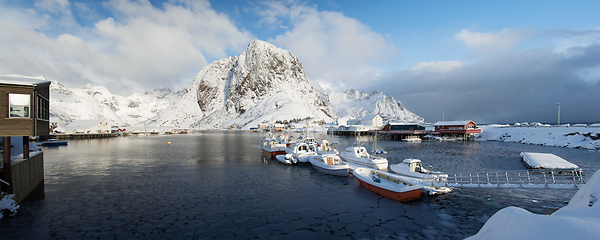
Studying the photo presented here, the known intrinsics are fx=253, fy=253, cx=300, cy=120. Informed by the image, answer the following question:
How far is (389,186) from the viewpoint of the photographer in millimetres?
18531

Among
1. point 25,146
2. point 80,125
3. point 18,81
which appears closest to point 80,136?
point 80,125

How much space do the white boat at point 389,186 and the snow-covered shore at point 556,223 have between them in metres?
10.3

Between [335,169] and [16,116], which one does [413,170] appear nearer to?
[335,169]

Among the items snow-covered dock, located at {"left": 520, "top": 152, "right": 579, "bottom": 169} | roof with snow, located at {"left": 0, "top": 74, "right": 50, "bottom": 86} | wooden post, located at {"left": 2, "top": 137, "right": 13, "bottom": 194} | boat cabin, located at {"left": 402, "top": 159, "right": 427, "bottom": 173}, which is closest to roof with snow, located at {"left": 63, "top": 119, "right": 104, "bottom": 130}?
wooden post, located at {"left": 2, "top": 137, "right": 13, "bottom": 194}

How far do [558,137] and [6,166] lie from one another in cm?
8907

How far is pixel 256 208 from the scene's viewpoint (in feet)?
53.9

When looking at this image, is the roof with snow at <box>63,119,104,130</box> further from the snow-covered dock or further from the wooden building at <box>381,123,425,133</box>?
the snow-covered dock

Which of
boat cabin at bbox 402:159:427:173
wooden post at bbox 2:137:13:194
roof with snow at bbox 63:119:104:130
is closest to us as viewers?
wooden post at bbox 2:137:13:194

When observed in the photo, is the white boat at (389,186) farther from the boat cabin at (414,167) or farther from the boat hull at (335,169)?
the boat cabin at (414,167)

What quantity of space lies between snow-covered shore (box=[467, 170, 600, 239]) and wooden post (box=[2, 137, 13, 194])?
74.7ft

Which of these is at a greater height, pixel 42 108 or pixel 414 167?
pixel 42 108

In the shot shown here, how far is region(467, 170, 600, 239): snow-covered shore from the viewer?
476 cm

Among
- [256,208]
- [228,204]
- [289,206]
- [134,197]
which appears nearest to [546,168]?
[289,206]

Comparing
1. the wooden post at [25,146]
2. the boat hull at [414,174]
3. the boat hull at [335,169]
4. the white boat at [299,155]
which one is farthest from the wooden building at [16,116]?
the boat hull at [414,174]
